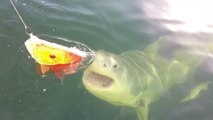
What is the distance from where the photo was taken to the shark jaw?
501 centimetres

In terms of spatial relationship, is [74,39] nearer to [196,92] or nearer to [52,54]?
[196,92]

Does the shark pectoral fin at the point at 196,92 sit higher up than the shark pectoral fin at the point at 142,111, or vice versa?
the shark pectoral fin at the point at 196,92

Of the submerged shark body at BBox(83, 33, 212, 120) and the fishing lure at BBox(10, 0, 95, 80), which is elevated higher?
the fishing lure at BBox(10, 0, 95, 80)

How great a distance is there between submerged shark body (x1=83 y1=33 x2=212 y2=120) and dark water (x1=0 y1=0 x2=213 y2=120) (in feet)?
0.48

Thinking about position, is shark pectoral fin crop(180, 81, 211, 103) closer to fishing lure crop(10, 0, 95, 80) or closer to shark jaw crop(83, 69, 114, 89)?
shark jaw crop(83, 69, 114, 89)

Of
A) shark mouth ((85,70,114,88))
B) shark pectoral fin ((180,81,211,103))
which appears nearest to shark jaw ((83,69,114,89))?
shark mouth ((85,70,114,88))

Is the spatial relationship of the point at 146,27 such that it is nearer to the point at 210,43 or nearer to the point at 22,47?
the point at 210,43

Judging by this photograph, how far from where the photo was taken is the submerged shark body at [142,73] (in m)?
5.08

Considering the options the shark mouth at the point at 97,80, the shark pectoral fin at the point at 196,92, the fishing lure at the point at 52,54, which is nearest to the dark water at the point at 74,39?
the shark pectoral fin at the point at 196,92

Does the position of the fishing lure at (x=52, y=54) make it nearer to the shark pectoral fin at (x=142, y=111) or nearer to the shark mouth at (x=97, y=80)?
the shark mouth at (x=97, y=80)

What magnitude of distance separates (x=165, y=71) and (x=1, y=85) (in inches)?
86.8

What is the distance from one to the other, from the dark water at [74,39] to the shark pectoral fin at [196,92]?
0.06 meters

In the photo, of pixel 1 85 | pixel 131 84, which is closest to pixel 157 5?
pixel 131 84

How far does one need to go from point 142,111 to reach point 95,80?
933 mm
